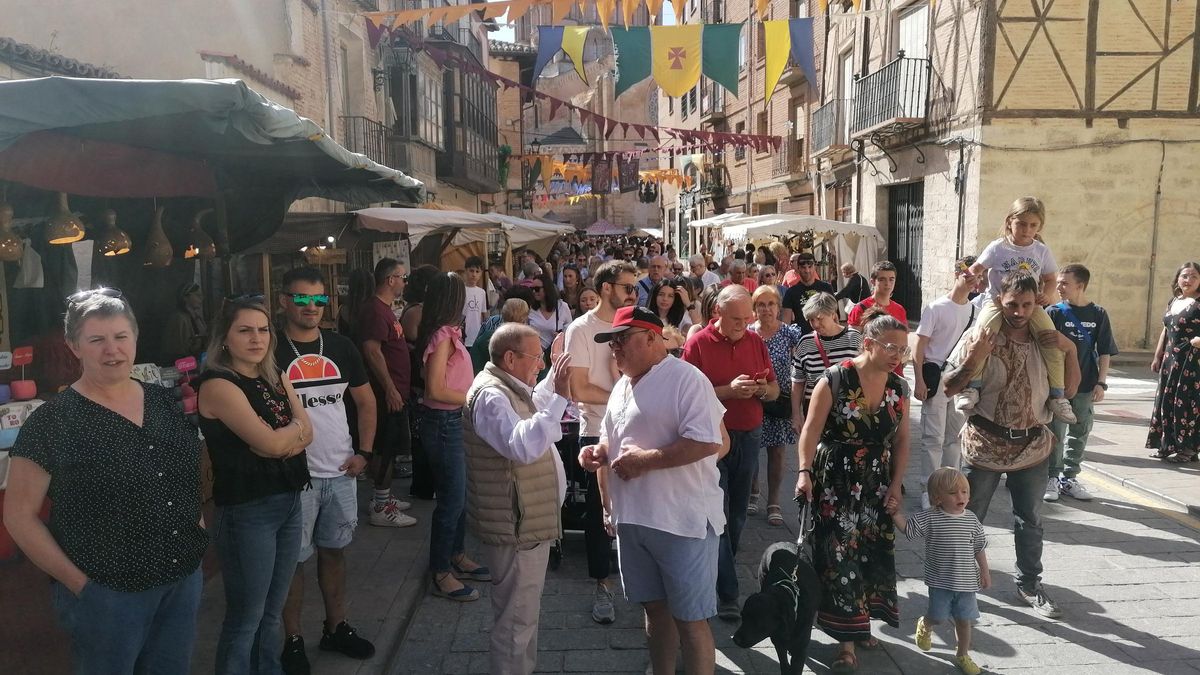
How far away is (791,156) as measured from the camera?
2533 centimetres

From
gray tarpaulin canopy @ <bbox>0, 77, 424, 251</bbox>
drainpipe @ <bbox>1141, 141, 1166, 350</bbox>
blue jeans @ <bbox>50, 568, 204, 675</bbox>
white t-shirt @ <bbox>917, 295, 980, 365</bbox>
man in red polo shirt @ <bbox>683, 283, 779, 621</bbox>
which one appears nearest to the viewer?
blue jeans @ <bbox>50, 568, 204, 675</bbox>

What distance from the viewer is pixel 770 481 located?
6047 mm

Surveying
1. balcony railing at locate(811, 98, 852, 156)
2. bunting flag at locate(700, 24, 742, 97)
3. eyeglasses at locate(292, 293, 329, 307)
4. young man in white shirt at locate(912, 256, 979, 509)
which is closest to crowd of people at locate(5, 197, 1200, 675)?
eyeglasses at locate(292, 293, 329, 307)

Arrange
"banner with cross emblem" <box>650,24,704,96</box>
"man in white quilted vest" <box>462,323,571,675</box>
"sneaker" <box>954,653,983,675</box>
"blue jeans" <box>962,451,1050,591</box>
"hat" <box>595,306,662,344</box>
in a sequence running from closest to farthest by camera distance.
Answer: "hat" <box>595,306,662,344</box> < "man in white quilted vest" <box>462,323,571,675</box> < "sneaker" <box>954,653,983,675</box> < "blue jeans" <box>962,451,1050,591</box> < "banner with cross emblem" <box>650,24,704,96</box>

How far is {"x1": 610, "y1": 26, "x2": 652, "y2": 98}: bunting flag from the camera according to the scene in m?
11.8

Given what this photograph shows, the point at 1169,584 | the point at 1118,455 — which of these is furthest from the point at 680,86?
the point at 1169,584

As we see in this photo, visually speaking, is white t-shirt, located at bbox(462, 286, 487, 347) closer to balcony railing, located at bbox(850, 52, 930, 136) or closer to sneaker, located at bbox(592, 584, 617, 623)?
sneaker, located at bbox(592, 584, 617, 623)

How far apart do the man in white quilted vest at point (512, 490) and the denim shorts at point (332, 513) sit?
0.71 m

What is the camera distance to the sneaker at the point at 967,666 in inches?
149

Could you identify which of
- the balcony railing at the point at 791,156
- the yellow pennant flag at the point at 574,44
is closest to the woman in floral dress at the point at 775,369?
the yellow pennant flag at the point at 574,44

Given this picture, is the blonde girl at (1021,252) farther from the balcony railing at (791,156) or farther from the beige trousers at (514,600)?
the balcony railing at (791,156)

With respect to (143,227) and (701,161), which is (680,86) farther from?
(701,161)

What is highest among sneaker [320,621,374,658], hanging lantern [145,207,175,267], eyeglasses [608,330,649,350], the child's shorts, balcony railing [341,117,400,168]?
balcony railing [341,117,400,168]

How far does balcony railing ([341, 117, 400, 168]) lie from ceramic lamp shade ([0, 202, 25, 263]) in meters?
10.1
